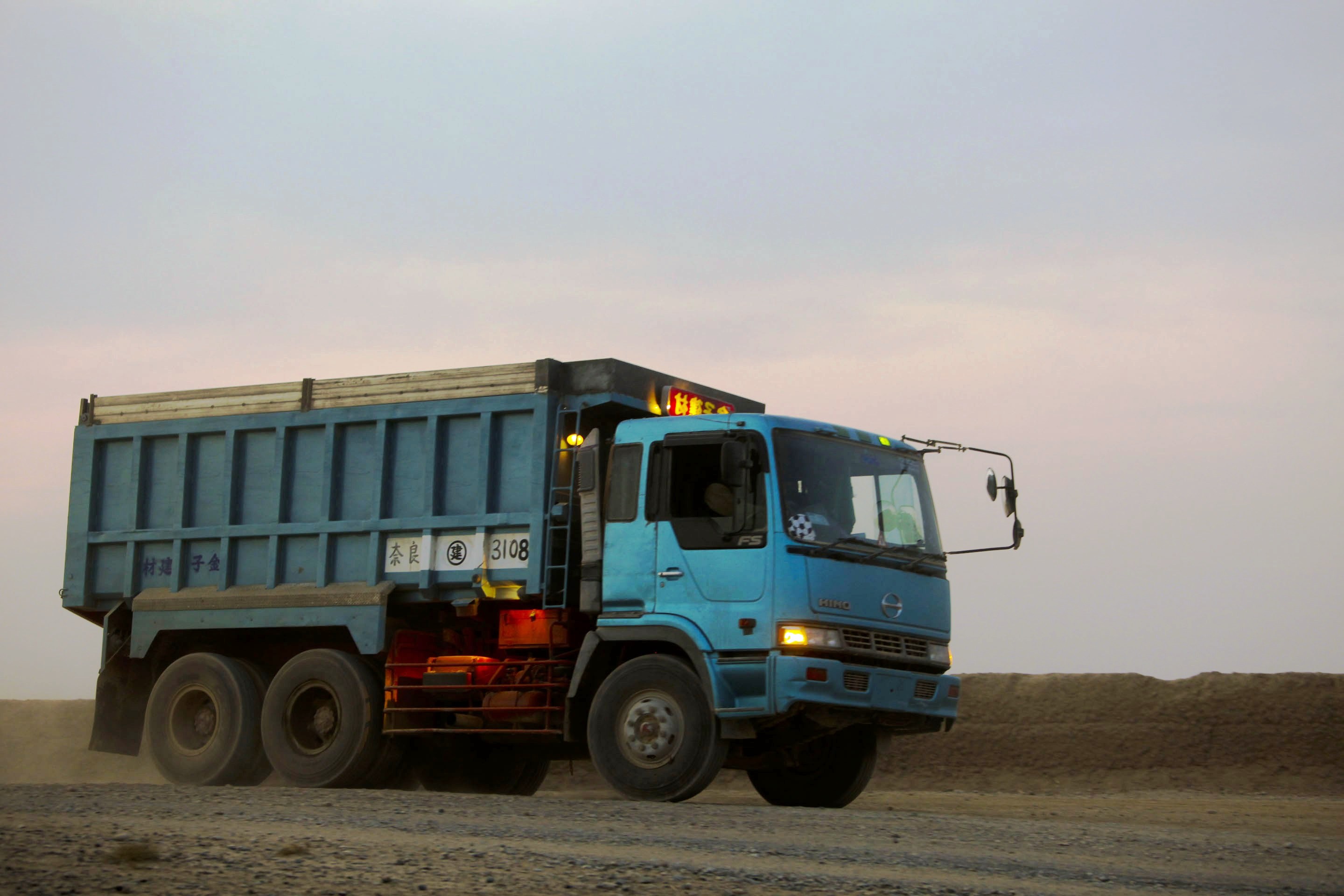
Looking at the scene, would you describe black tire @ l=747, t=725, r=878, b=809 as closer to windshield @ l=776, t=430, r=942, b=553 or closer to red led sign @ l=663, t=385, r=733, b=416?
windshield @ l=776, t=430, r=942, b=553

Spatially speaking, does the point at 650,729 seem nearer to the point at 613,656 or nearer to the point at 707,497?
the point at 613,656

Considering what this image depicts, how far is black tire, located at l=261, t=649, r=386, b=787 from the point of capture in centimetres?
1313

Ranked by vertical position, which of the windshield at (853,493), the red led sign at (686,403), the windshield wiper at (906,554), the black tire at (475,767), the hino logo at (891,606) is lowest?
the black tire at (475,767)

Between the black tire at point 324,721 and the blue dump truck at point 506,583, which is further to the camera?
the black tire at point 324,721

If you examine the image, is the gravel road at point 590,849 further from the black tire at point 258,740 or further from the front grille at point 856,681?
the black tire at point 258,740

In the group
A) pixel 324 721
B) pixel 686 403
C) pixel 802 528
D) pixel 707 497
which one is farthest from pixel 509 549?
pixel 802 528

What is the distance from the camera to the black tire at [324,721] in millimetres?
13133

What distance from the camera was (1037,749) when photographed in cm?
2066

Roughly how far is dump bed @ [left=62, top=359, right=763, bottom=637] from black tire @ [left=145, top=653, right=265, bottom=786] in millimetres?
584

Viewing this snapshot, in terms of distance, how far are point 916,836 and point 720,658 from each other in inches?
110

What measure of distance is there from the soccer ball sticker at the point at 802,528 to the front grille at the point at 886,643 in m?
0.73

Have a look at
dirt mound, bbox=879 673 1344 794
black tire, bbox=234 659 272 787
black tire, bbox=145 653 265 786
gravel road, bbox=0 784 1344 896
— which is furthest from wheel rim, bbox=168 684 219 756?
dirt mound, bbox=879 673 1344 794

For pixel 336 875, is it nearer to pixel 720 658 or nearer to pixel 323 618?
pixel 720 658

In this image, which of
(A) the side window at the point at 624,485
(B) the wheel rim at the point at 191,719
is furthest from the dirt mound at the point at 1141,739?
(A) the side window at the point at 624,485
